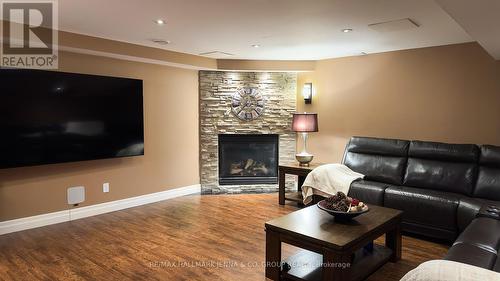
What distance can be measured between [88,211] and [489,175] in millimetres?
4748

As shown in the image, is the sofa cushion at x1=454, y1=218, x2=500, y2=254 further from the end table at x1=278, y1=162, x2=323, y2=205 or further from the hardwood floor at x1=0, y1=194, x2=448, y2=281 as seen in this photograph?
the end table at x1=278, y1=162, x2=323, y2=205

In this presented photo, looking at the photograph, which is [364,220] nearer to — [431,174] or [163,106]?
[431,174]

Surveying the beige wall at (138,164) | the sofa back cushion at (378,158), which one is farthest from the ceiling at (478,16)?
the beige wall at (138,164)

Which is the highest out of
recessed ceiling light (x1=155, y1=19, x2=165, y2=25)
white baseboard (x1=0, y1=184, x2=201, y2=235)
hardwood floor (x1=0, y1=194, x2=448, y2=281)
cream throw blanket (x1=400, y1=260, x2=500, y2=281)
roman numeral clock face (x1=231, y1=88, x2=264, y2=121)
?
recessed ceiling light (x1=155, y1=19, x2=165, y2=25)

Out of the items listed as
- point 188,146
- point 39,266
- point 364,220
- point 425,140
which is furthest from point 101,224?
point 425,140

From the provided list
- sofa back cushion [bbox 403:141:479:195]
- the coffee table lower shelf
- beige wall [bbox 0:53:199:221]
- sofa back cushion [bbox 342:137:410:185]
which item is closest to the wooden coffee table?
the coffee table lower shelf

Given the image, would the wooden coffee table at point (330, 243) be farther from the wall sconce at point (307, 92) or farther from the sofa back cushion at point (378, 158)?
the wall sconce at point (307, 92)

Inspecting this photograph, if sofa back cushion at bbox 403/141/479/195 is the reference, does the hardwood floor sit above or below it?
below

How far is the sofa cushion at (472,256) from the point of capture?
6.35ft

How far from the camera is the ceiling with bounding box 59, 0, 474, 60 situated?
2.72m

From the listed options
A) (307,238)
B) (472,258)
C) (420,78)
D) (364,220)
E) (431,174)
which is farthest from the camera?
(420,78)

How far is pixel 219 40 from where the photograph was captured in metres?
4.02

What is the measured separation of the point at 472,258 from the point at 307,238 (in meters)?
1.01

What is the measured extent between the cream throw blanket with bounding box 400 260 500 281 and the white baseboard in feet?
12.7
